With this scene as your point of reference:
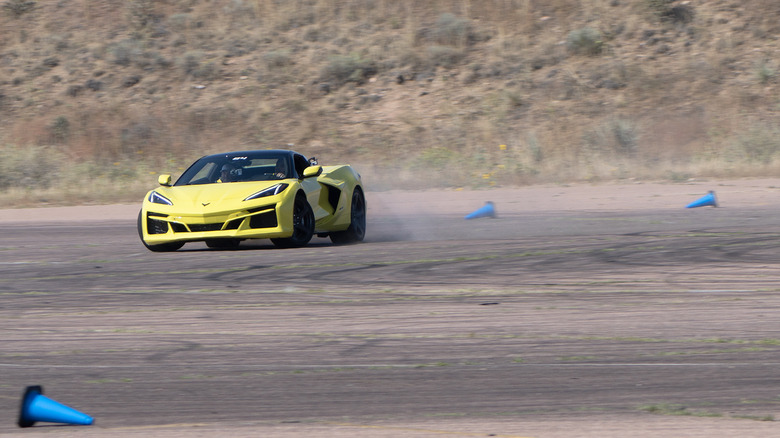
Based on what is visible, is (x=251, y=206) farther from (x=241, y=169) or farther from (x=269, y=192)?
(x=241, y=169)

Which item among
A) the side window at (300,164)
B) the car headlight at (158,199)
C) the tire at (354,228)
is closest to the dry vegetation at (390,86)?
the tire at (354,228)

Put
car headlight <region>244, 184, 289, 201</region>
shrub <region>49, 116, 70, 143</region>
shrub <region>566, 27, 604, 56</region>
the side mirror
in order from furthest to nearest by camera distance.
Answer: shrub <region>566, 27, 604, 56</region> < shrub <region>49, 116, 70, 143</region> < the side mirror < car headlight <region>244, 184, 289, 201</region>

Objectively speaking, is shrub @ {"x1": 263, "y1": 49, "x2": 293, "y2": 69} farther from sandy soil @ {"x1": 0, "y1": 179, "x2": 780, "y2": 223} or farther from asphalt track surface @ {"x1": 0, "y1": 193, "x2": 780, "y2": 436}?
asphalt track surface @ {"x1": 0, "y1": 193, "x2": 780, "y2": 436}

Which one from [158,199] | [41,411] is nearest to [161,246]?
[158,199]

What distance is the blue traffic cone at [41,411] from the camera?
173 inches

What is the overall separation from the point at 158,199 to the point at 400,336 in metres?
5.98

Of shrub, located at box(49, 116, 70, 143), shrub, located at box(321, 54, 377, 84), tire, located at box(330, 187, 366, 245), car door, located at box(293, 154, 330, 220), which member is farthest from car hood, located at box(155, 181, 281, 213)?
shrub, located at box(321, 54, 377, 84)

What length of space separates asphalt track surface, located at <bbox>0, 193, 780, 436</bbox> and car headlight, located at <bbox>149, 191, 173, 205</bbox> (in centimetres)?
59

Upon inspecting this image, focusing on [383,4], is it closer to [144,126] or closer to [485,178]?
[144,126]

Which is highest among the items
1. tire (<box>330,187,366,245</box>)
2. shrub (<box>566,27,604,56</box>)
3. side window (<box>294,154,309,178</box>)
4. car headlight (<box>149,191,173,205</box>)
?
shrub (<box>566,27,604,56</box>)

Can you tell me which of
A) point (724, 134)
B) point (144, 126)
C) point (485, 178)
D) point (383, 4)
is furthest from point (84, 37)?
→ point (724, 134)

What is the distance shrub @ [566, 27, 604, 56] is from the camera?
32875mm

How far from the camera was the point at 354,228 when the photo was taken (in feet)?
42.6

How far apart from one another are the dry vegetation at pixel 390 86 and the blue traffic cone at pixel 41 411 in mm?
19417
